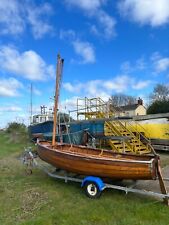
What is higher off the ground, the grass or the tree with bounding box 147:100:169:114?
the tree with bounding box 147:100:169:114

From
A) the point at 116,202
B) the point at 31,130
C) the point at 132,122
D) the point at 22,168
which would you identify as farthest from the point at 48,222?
the point at 31,130

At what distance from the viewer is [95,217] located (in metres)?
6.41

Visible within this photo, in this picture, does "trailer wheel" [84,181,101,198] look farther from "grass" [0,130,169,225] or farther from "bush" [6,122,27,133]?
"bush" [6,122,27,133]

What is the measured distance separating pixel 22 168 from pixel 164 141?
9.63 m

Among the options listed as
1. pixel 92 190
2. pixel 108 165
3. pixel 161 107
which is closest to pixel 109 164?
pixel 108 165

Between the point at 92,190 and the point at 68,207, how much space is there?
106 centimetres

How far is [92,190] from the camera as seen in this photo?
8055 mm

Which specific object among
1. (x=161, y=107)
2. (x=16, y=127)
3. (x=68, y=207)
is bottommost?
(x=68, y=207)

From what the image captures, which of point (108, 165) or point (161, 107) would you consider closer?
point (108, 165)

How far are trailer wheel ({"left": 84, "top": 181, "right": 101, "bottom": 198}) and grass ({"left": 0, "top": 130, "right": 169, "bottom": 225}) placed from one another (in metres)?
0.15

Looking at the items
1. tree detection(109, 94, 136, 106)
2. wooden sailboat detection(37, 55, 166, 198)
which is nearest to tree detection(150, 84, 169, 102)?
tree detection(109, 94, 136, 106)

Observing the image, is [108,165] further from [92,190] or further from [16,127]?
[16,127]

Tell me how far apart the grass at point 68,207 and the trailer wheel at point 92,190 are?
0.15 meters

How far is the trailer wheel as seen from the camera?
7.87 m
